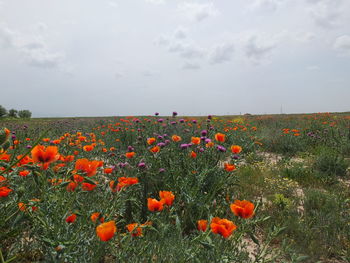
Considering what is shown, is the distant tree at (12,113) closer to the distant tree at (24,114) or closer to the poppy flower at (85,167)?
the distant tree at (24,114)

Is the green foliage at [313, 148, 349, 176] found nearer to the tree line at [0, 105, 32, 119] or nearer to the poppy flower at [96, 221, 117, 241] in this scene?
the poppy flower at [96, 221, 117, 241]

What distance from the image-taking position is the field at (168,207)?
129cm

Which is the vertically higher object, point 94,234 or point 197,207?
point 94,234

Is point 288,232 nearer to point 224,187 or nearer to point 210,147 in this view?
point 224,187

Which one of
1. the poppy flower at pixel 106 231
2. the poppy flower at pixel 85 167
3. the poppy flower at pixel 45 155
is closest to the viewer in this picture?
the poppy flower at pixel 106 231

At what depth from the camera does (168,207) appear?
1728mm

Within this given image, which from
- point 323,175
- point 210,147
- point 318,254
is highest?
point 210,147

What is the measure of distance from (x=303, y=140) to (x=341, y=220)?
15.5ft

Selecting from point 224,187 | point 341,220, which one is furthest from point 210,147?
point 341,220

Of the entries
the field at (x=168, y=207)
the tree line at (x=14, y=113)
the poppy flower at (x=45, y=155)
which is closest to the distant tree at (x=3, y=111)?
the tree line at (x=14, y=113)

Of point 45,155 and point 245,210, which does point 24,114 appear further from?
point 245,210

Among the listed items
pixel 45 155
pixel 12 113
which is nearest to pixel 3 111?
pixel 12 113

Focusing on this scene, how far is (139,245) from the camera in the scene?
1465 millimetres

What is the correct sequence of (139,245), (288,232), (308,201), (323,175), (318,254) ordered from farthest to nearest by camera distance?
1. (323,175)
2. (308,201)
3. (288,232)
4. (318,254)
5. (139,245)
